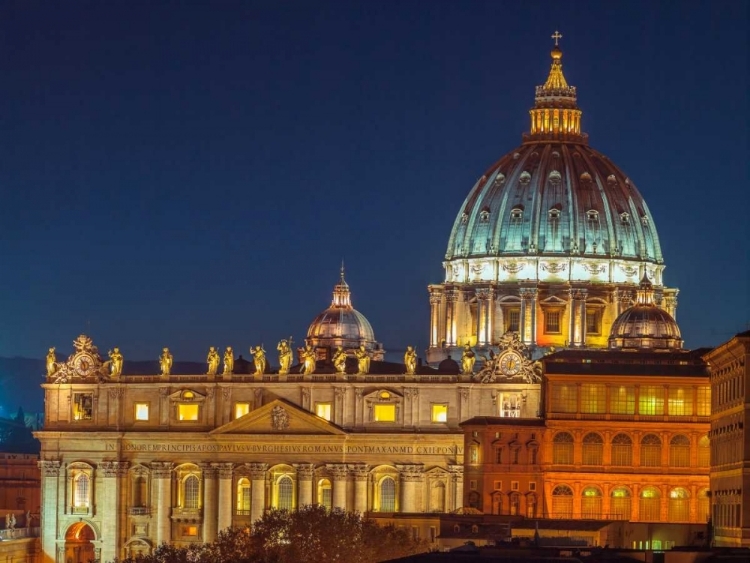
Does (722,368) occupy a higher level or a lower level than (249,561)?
higher

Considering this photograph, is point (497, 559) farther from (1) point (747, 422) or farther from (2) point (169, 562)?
(2) point (169, 562)

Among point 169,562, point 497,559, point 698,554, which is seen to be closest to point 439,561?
point 497,559

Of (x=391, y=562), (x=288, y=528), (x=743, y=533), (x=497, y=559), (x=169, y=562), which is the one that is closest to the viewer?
(x=497, y=559)

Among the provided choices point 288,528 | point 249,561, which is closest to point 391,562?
point 249,561

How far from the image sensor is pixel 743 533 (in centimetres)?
14425

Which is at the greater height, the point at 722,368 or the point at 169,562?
the point at 722,368

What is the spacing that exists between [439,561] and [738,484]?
1397 inches

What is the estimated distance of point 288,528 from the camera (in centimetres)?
17275

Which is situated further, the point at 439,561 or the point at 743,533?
the point at 743,533

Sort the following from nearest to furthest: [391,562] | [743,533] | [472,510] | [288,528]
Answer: [391,562], [743,533], [288,528], [472,510]

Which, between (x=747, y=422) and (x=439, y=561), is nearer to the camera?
(x=439, y=561)

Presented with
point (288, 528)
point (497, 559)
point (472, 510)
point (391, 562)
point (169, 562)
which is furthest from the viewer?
point (472, 510)

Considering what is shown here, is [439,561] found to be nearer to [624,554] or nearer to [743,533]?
[624,554]

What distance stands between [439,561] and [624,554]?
43.8ft
